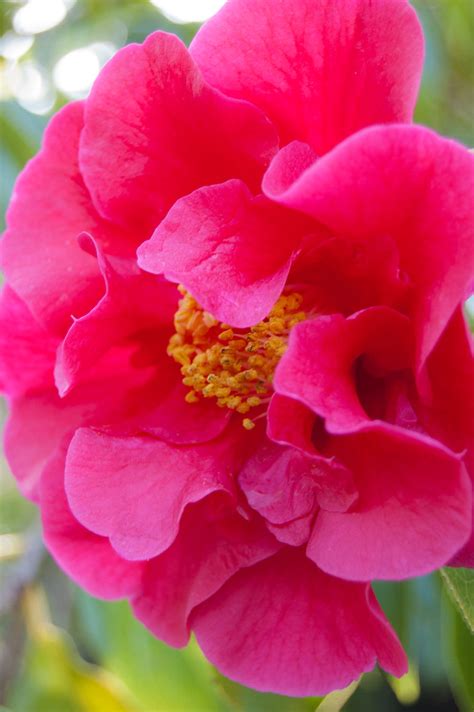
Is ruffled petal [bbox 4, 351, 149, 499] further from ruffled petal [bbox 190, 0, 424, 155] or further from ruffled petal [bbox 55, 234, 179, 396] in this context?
ruffled petal [bbox 190, 0, 424, 155]

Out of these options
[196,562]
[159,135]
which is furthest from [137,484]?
[159,135]

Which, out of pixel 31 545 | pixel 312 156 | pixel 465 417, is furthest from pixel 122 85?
pixel 31 545

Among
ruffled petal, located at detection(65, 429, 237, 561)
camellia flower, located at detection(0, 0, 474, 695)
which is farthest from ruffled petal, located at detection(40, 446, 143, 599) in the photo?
ruffled petal, located at detection(65, 429, 237, 561)

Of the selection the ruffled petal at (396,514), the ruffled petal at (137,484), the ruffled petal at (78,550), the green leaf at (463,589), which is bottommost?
the green leaf at (463,589)

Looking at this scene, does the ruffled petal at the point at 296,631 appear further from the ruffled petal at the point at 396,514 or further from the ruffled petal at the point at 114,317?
the ruffled petal at the point at 114,317

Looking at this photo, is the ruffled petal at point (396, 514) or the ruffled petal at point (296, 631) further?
the ruffled petal at point (296, 631)

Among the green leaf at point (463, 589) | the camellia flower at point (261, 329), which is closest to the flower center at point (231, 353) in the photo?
the camellia flower at point (261, 329)

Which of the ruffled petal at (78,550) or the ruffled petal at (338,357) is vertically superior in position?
the ruffled petal at (338,357)
